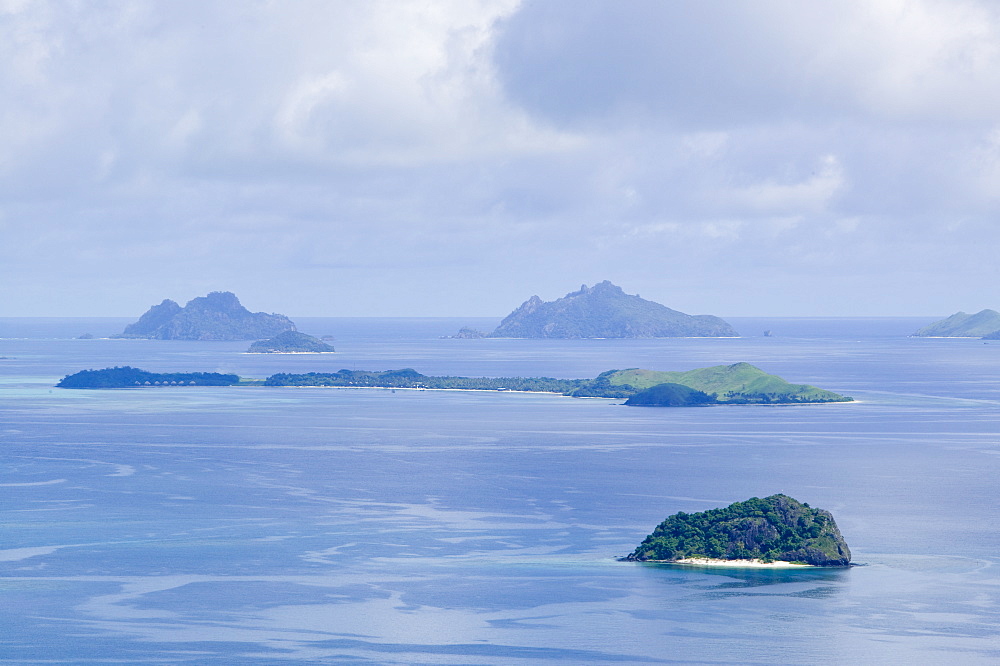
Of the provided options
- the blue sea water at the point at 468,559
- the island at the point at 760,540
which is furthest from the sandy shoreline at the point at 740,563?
the blue sea water at the point at 468,559

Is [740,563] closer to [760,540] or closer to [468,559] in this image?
[760,540]

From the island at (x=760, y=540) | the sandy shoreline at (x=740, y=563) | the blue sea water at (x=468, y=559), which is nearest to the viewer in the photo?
the blue sea water at (x=468, y=559)

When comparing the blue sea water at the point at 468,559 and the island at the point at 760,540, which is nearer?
the blue sea water at the point at 468,559

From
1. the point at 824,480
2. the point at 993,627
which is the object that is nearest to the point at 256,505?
the point at 824,480

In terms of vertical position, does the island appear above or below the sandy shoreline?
above

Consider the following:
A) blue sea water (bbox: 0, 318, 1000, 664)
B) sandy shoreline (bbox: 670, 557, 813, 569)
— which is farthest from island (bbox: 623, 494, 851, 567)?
blue sea water (bbox: 0, 318, 1000, 664)

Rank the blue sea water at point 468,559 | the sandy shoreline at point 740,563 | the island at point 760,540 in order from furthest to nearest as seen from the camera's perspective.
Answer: the island at point 760,540 < the sandy shoreline at point 740,563 < the blue sea water at point 468,559

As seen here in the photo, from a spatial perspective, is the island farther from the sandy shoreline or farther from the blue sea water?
the blue sea water

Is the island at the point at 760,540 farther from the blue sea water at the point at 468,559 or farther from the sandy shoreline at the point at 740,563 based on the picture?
the blue sea water at the point at 468,559

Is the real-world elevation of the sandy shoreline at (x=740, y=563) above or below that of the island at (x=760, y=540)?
below

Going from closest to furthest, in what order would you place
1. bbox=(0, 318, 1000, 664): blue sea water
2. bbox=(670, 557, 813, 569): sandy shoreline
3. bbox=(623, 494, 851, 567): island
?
1. bbox=(0, 318, 1000, 664): blue sea water
2. bbox=(670, 557, 813, 569): sandy shoreline
3. bbox=(623, 494, 851, 567): island
